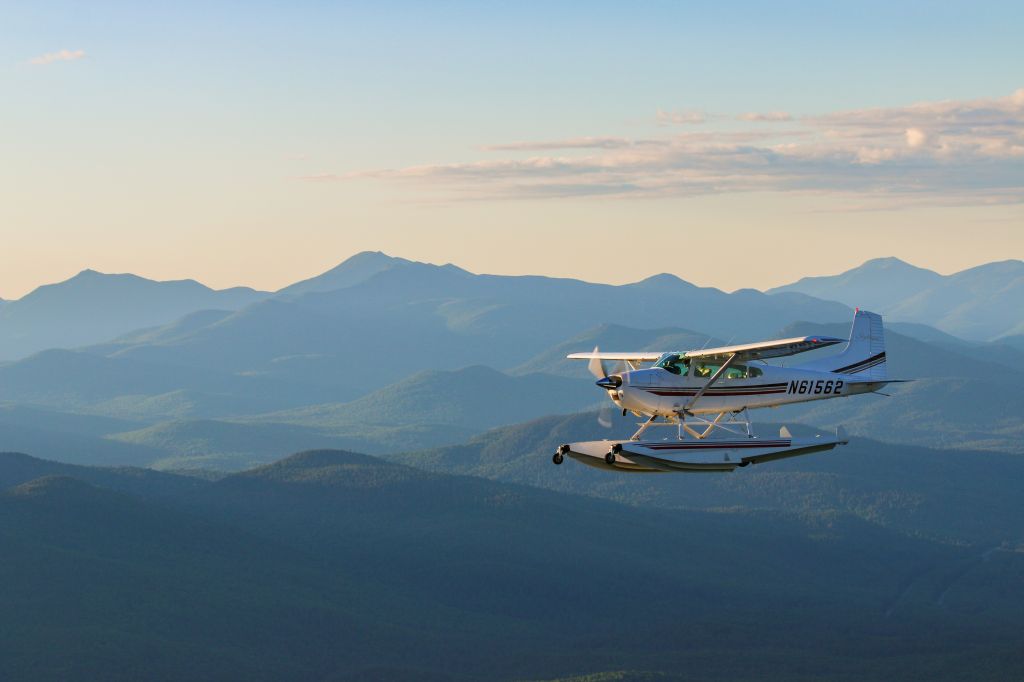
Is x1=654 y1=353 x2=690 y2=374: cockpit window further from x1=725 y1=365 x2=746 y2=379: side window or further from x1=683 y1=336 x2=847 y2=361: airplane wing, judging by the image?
x1=725 y1=365 x2=746 y2=379: side window

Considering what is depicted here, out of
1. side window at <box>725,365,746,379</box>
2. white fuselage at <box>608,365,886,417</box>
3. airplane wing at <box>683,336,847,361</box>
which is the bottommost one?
white fuselage at <box>608,365,886,417</box>

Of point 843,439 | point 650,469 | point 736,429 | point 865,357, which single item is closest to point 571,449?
point 650,469

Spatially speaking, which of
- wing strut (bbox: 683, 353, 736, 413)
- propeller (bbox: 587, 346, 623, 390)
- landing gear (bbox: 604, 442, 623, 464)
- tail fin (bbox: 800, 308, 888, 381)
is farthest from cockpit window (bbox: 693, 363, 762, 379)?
landing gear (bbox: 604, 442, 623, 464)

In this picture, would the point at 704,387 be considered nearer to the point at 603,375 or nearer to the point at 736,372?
the point at 736,372

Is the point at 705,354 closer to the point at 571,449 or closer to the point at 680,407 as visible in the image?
the point at 680,407

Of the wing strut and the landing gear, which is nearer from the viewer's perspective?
the landing gear

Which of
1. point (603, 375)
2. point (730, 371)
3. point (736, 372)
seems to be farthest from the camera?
point (736, 372)

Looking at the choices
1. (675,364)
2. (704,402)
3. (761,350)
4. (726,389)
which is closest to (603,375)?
(675,364)
